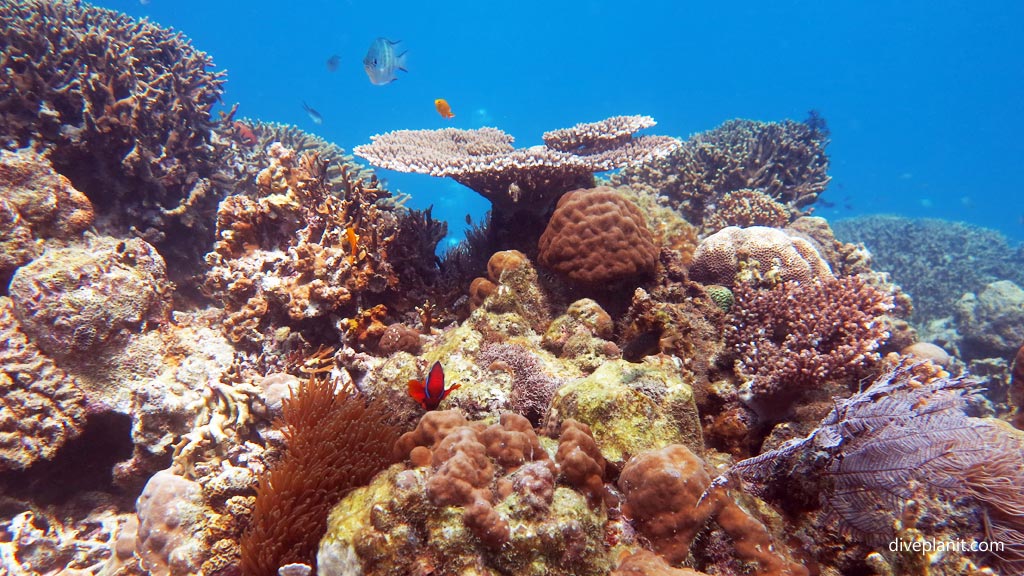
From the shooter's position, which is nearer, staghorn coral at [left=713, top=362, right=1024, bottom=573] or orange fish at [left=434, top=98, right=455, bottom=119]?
staghorn coral at [left=713, top=362, right=1024, bottom=573]

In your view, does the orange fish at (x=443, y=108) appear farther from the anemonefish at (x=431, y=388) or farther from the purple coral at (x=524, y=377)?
the anemonefish at (x=431, y=388)

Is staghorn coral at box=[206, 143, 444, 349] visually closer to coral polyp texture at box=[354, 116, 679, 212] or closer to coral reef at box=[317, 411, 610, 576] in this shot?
coral polyp texture at box=[354, 116, 679, 212]

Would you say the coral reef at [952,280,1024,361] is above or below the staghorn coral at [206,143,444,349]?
above

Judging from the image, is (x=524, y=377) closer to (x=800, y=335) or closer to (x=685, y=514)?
(x=685, y=514)

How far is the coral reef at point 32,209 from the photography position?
4.68 meters

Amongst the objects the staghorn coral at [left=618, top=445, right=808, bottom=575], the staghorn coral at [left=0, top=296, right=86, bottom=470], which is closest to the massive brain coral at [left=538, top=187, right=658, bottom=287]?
the staghorn coral at [left=618, top=445, right=808, bottom=575]

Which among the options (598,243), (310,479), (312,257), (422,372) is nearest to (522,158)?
(598,243)

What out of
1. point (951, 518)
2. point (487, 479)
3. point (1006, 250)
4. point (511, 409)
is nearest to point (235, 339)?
point (511, 409)

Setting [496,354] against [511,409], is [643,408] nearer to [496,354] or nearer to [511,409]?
[511,409]

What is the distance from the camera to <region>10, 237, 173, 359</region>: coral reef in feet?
13.7

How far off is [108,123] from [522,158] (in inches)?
213

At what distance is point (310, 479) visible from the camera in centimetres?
266

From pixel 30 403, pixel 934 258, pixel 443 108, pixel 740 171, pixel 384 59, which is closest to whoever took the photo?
pixel 30 403

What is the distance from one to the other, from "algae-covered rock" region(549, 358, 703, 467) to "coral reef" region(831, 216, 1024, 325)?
16385mm
